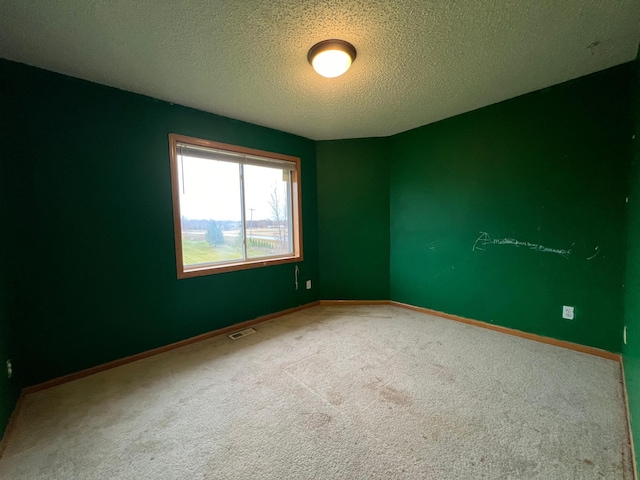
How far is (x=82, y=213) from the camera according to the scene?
1994 mm

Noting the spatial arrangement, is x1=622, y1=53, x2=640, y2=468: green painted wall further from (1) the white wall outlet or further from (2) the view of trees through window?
(2) the view of trees through window

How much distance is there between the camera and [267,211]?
3.21 metres

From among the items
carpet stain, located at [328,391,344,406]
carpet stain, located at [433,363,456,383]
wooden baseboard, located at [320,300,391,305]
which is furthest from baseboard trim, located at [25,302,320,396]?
carpet stain, located at [433,363,456,383]

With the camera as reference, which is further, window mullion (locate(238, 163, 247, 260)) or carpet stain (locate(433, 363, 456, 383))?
window mullion (locate(238, 163, 247, 260))

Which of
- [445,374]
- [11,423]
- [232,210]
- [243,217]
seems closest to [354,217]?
[243,217]

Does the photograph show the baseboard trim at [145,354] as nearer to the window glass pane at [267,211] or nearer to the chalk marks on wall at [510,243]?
the window glass pane at [267,211]

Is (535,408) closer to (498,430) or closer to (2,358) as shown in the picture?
(498,430)

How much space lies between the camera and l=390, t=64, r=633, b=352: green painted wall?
6.79 feet

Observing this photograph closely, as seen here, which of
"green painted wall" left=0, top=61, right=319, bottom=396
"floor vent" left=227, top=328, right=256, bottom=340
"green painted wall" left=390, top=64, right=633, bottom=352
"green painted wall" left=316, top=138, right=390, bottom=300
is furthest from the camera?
"green painted wall" left=316, top=138, right=390, bottom=300

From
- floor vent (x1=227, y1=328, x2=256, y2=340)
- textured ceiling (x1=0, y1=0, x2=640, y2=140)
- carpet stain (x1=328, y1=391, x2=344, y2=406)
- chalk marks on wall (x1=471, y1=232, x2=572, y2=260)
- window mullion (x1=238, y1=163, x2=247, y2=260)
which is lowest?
floor vent (x1=227, y1=328, x2=256, y2=340)

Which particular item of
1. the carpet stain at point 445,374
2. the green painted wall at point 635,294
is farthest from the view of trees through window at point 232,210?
the green painted wall at point 635,294

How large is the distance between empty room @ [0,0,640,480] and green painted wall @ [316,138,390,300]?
44 centimetres

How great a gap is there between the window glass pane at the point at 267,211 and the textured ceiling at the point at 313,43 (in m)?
0.89

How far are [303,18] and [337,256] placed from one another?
2.71 m
